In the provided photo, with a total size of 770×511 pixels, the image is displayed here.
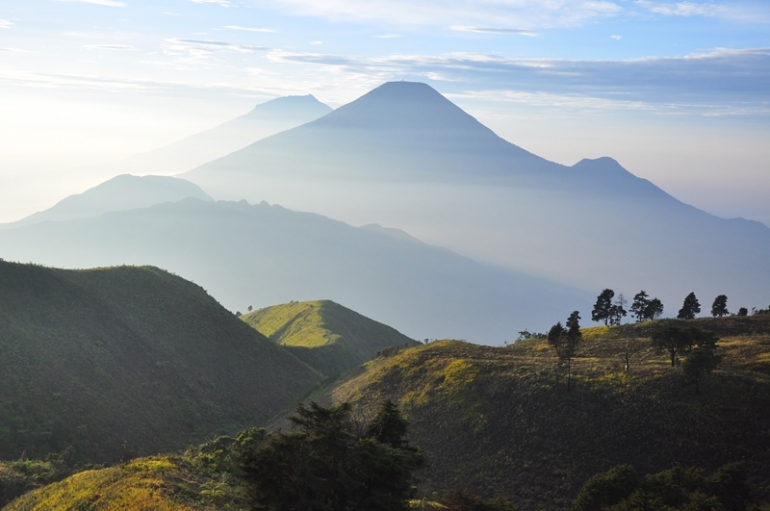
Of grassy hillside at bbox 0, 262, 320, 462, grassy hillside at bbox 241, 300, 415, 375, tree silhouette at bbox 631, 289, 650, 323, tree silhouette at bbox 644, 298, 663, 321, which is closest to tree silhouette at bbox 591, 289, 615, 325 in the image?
tree silhouette at bbox 631, 289, 650, 323

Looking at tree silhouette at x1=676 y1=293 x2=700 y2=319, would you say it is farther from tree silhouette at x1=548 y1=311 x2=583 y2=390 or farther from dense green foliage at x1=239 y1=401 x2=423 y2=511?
dense green foliage at x1=239 y1=401 x2=423 y2=511

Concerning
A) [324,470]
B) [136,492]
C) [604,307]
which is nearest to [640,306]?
[604,307]

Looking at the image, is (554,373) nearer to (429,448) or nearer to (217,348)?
(429,448)

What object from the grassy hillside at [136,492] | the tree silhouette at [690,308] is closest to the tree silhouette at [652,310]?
the tree silhouette at [690,308]

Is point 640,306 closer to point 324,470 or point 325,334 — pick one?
point 325,334

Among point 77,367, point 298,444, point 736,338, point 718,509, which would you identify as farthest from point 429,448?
point 77,367

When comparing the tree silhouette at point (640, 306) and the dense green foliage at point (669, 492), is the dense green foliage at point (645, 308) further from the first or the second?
the dense green foliage at point (669, 492)
